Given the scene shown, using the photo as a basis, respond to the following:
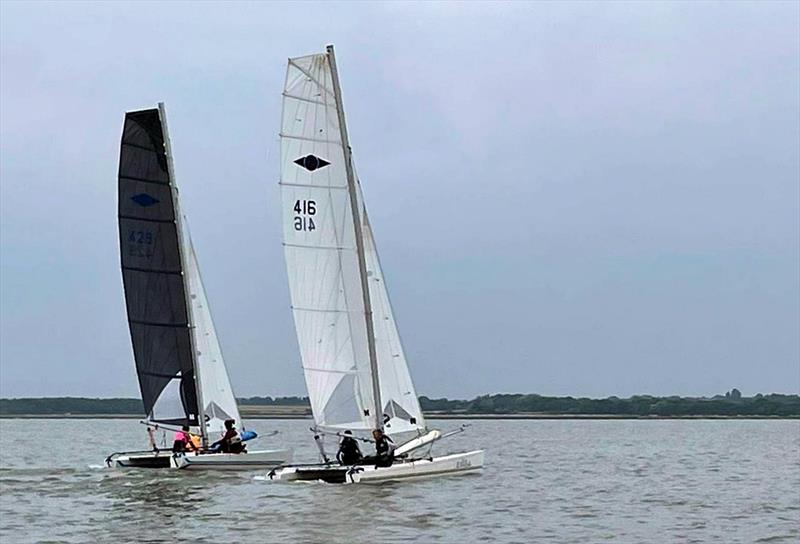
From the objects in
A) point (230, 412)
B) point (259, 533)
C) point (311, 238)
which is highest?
point (311, 238)

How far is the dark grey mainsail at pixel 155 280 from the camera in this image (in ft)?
115

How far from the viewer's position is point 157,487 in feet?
104

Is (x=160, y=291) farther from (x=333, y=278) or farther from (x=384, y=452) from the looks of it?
(x=384, y=452)

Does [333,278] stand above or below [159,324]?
above

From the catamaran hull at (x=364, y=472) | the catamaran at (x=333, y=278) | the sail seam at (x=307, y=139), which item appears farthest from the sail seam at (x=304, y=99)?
the catamaran hull at (x=364, y=472)

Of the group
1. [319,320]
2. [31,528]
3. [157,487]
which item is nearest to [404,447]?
[319,320]

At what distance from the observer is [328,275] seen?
101 feet

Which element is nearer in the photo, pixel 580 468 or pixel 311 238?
pixel 311 238

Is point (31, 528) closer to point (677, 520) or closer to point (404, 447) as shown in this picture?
point (404, 447)

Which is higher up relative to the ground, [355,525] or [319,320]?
[319,320]

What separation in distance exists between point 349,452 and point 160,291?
8.23 meters

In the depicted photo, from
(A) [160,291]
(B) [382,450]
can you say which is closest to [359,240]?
(B) [382,450]

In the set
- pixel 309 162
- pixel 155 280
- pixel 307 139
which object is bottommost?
pixel 155 280

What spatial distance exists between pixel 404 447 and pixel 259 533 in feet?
23.9
